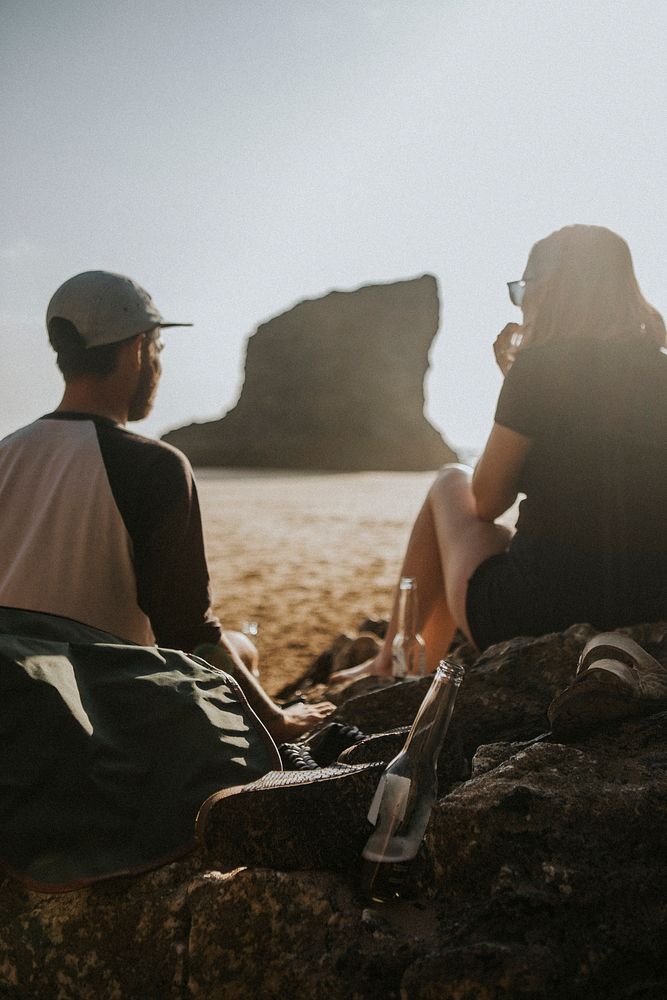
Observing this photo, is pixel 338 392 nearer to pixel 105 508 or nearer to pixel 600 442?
pixel 600 442

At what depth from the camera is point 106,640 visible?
62.9 inches

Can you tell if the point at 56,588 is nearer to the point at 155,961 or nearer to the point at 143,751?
the point at 143,751

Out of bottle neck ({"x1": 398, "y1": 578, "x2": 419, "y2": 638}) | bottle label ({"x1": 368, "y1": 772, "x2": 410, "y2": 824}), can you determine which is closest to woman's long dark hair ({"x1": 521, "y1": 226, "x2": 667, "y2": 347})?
bottle neck ({"x1": 398, "y1": 578, "x2": 419, "y2": 638})

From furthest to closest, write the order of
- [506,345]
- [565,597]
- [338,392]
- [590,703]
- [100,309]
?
1. [338,392]
2. [506,345]
3. [565,597]
4. [100,309]
5. [590,703]

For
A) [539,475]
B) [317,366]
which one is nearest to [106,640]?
[539,475]

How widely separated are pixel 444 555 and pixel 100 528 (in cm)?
127

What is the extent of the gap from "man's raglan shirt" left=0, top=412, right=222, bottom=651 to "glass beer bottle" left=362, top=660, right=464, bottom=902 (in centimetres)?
78

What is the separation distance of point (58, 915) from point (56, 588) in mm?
730

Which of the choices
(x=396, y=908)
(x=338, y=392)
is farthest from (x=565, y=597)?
(x=338, y=392)

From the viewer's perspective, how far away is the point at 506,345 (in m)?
2.61

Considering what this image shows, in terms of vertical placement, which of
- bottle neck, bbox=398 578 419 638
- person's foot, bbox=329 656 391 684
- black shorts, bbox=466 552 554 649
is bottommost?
person's foot, bbox=329 656 391 684

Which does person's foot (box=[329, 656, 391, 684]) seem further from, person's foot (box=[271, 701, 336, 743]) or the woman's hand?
the woman's hand

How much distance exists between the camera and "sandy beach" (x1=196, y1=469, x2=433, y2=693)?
448 centimetres

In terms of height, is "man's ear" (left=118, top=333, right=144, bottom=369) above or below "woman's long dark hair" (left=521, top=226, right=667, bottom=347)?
below
